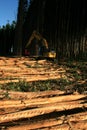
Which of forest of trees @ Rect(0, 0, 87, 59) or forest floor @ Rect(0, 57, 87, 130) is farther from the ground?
forest of trees @ Rect(0, 0, 87, 59)

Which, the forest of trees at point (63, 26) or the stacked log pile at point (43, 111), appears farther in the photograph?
the forest of trees at point (63, 26)

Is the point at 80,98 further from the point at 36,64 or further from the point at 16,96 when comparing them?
the point at 36,64

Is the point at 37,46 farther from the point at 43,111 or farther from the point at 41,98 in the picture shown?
the point at 43,111

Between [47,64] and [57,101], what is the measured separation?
152 inches

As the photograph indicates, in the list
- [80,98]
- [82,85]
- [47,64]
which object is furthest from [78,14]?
[80,98]

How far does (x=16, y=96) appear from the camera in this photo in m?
5.43

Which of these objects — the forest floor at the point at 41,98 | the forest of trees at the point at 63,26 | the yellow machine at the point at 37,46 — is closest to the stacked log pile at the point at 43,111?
the forest floor at the point at 41,98

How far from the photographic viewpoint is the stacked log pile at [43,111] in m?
4.39

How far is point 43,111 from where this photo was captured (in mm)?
4848

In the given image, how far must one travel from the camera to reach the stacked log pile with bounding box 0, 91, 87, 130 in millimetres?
4387

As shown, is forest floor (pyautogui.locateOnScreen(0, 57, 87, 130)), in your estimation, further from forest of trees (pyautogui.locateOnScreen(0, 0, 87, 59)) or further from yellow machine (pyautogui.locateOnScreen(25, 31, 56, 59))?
forest of trees (pyautogui.locateOnScreen(0, 0, 87, 59))

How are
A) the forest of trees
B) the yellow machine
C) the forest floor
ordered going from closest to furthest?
the forest floor, the yellow machine, the forest of trees

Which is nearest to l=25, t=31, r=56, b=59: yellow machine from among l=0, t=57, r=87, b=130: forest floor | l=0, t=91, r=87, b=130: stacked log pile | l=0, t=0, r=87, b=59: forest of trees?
l=0, t=0, r=87, b=59: forest of trees

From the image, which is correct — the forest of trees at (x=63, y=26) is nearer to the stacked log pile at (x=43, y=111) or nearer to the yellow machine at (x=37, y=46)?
the yellow machine at (x=37, y=46)
